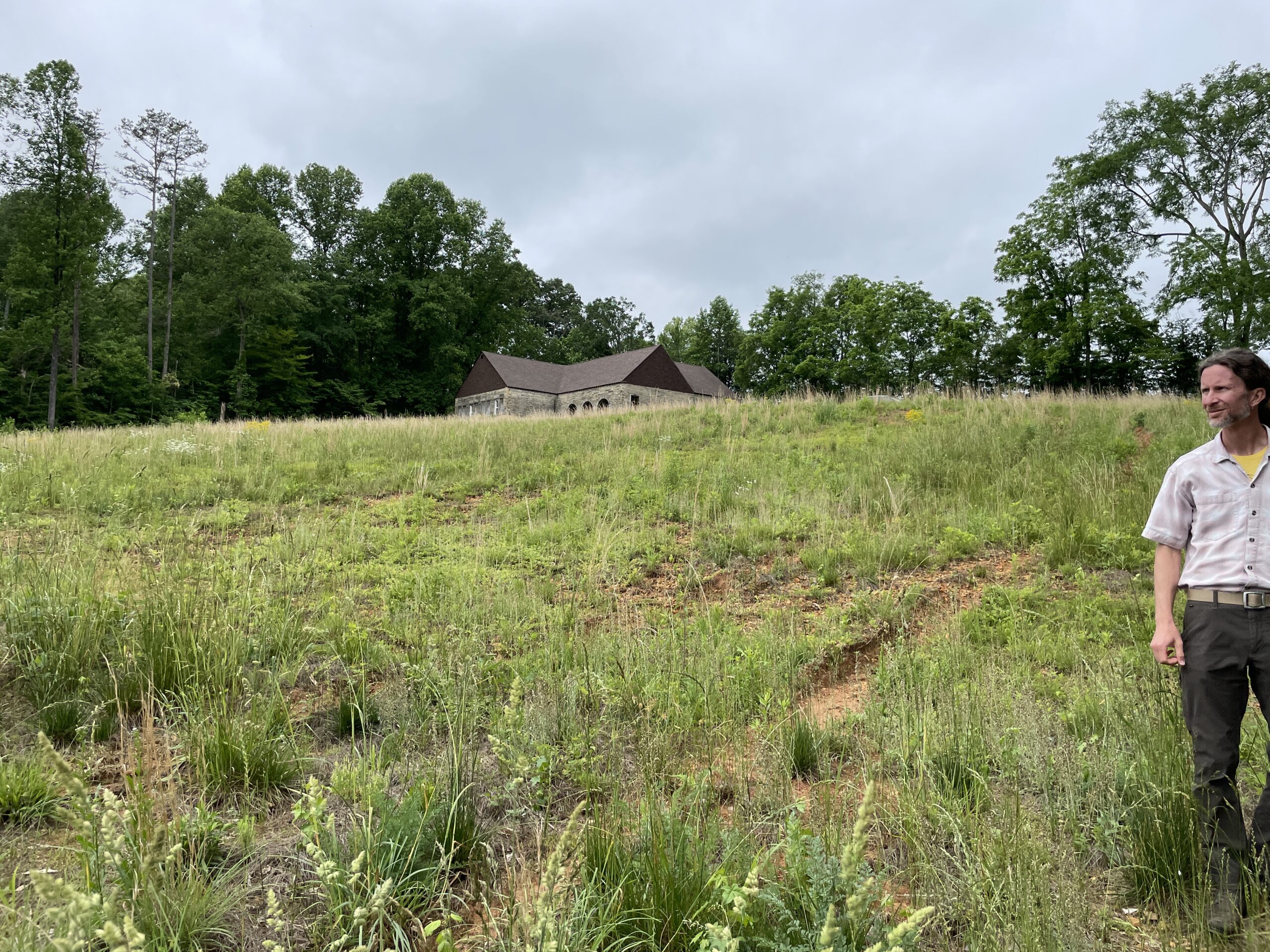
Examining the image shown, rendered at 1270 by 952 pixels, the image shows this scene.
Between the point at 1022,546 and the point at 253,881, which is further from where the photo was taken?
the point at 1022,546

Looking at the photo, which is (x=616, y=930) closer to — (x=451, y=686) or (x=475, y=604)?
(x=451, y=686)

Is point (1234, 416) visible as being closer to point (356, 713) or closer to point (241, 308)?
point (356, 713)

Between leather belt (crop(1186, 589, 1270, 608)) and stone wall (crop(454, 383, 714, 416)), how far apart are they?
41359mm

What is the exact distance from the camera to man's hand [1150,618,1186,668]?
8.11 feet

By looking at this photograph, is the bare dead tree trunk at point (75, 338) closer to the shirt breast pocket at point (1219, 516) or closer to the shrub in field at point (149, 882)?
the shrub in field at point (149, 882)

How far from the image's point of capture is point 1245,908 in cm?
216

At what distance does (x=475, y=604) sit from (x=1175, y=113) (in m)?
43.0

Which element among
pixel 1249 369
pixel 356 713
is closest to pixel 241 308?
pixel 356 713

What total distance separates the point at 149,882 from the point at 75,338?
117 feet

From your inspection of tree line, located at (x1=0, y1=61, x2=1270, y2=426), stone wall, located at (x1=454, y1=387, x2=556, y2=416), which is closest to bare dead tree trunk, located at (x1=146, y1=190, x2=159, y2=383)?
tree line, located at (x1=0, y1=61, x2=1270, y2=426)

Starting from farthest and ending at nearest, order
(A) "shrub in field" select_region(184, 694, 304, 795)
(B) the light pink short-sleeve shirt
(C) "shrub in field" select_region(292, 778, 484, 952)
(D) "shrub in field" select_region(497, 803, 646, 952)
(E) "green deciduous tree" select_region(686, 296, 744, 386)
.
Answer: (E) "green deciduous tree" select_region(686, 296, 744, 386)
(A) "shrub in field" select_region(184, 694, 304, 795)
(B) the light pink short-sleeve shirt
(C) "shrub in field" select_region(292, 778, 484, 952)
(D) "shrub in field" select_region(497, 803, 646, 952)

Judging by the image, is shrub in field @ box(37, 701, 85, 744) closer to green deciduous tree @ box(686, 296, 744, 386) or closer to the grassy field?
the grassy field

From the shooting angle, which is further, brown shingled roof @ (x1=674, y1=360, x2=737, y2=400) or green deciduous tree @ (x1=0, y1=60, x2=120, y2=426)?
brown shingled roof @ (x1=674, y1=360, x2=737, y2=400)

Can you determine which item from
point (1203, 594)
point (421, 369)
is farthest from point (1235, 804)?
point (421, 369)
